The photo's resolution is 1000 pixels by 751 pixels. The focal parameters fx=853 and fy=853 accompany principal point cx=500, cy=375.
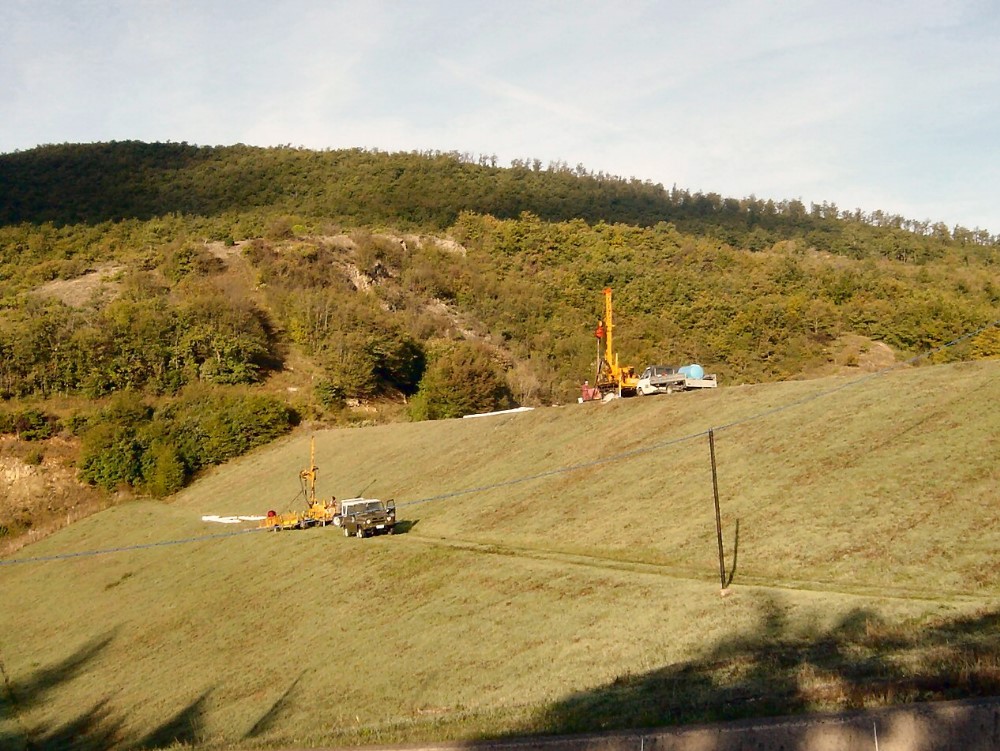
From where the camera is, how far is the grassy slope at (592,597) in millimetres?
13797

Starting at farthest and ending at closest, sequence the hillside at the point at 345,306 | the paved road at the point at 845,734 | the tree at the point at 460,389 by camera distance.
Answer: the tree at the point at 460,389 < the hillside at the point at 345,306 < the paved road at the point at 845,734

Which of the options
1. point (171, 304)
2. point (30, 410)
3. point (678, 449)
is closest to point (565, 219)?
point (171, 304)

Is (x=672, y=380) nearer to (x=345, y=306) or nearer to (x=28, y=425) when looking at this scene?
(x=28, y=425)

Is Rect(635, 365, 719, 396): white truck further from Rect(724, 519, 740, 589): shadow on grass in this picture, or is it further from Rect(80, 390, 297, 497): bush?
Rect(80, 390, 297, 497): bush

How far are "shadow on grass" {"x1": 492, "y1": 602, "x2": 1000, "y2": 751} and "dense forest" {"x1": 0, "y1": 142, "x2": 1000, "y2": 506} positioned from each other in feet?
182

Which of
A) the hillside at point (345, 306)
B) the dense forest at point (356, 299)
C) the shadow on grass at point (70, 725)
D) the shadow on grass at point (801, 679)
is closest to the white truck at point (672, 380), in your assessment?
the hillside at point (345, 306)

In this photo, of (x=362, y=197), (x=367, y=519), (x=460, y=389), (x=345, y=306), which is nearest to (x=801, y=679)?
(x=367, y=519)

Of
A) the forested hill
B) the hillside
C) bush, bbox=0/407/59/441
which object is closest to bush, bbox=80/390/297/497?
the hillside

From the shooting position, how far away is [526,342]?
105125mm

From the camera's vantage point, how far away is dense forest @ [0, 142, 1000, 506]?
236 ft

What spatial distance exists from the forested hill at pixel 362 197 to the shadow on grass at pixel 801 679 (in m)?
132

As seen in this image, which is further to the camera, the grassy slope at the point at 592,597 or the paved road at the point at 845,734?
the grassy slope at the point at 592,597

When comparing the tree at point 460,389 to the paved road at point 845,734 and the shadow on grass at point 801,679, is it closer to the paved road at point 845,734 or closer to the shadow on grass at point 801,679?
the shadow on grass at point 801,679

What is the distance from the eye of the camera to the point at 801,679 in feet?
37.1
